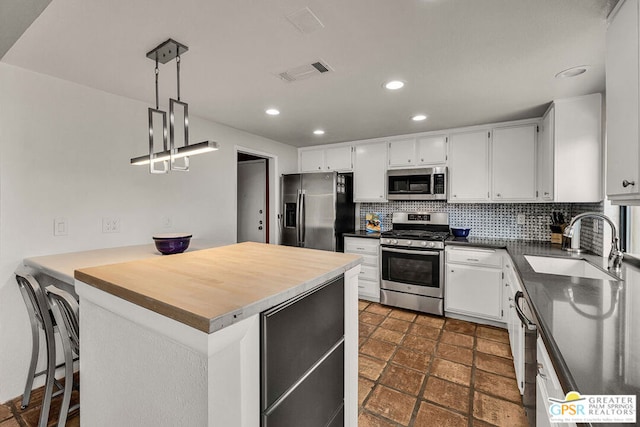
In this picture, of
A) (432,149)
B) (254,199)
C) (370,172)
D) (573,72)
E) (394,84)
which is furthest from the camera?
(254,199)

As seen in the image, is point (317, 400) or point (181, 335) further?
point (317, 400)

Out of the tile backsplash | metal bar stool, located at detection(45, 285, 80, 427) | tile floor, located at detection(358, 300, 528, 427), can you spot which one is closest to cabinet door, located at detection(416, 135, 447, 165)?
the tile backsplash

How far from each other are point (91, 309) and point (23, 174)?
156cm

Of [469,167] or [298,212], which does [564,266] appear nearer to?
[469,167]

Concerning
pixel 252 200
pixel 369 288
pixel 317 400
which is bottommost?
pixel 369 288

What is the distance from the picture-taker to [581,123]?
2.49 metres

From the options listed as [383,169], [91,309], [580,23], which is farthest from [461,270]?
[91,309]

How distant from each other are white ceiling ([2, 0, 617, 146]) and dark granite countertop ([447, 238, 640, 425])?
4.51ft

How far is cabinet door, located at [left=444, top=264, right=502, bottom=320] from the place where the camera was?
3066 mm

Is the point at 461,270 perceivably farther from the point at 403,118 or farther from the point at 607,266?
the point at 403,118

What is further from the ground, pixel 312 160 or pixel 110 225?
pixel 312 160

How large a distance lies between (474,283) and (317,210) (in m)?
2.14

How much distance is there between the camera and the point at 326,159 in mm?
4508

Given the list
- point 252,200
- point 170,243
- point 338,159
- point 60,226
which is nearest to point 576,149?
point 338,159
